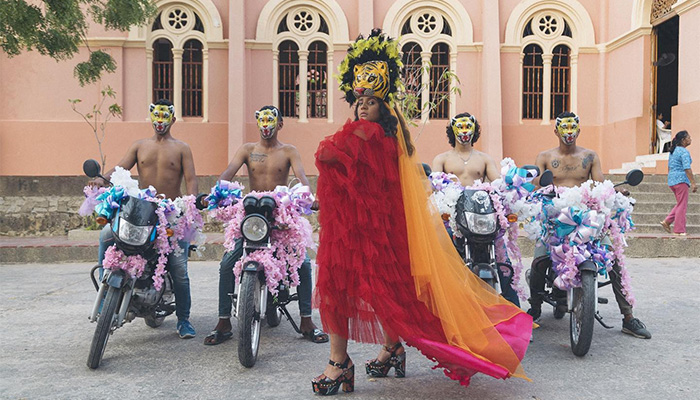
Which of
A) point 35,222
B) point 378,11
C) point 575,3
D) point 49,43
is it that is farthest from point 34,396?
point 575,3

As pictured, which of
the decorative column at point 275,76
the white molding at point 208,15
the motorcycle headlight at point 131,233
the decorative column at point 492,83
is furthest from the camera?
the decorative column at point 275,76

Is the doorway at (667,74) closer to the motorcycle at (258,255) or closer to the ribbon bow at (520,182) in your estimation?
the ribbon bow at (520,182)

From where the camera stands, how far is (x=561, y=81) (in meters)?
18.2

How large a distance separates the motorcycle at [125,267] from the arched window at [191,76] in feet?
44.4

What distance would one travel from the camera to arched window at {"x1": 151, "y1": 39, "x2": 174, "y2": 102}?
57.4ft

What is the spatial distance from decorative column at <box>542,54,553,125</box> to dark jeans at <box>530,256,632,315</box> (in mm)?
13330

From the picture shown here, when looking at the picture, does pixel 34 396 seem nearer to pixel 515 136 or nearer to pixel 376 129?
pixel 376 129

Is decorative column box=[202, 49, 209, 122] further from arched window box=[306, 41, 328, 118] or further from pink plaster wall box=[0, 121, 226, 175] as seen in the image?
arched window box=[306, 41, 328, 118]

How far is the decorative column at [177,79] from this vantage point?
682 inches

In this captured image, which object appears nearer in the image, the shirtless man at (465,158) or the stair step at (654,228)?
the shirtless man at (465,158)

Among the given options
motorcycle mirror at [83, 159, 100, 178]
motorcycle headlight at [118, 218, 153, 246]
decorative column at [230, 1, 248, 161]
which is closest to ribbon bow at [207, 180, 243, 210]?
motorcycle headlight at [118, 218, 153, 246]

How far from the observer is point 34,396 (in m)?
3.71

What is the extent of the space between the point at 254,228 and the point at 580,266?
2.43 metres

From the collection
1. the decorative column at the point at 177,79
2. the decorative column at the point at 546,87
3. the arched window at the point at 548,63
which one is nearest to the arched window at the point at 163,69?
the decorative column at the point at 177,79
